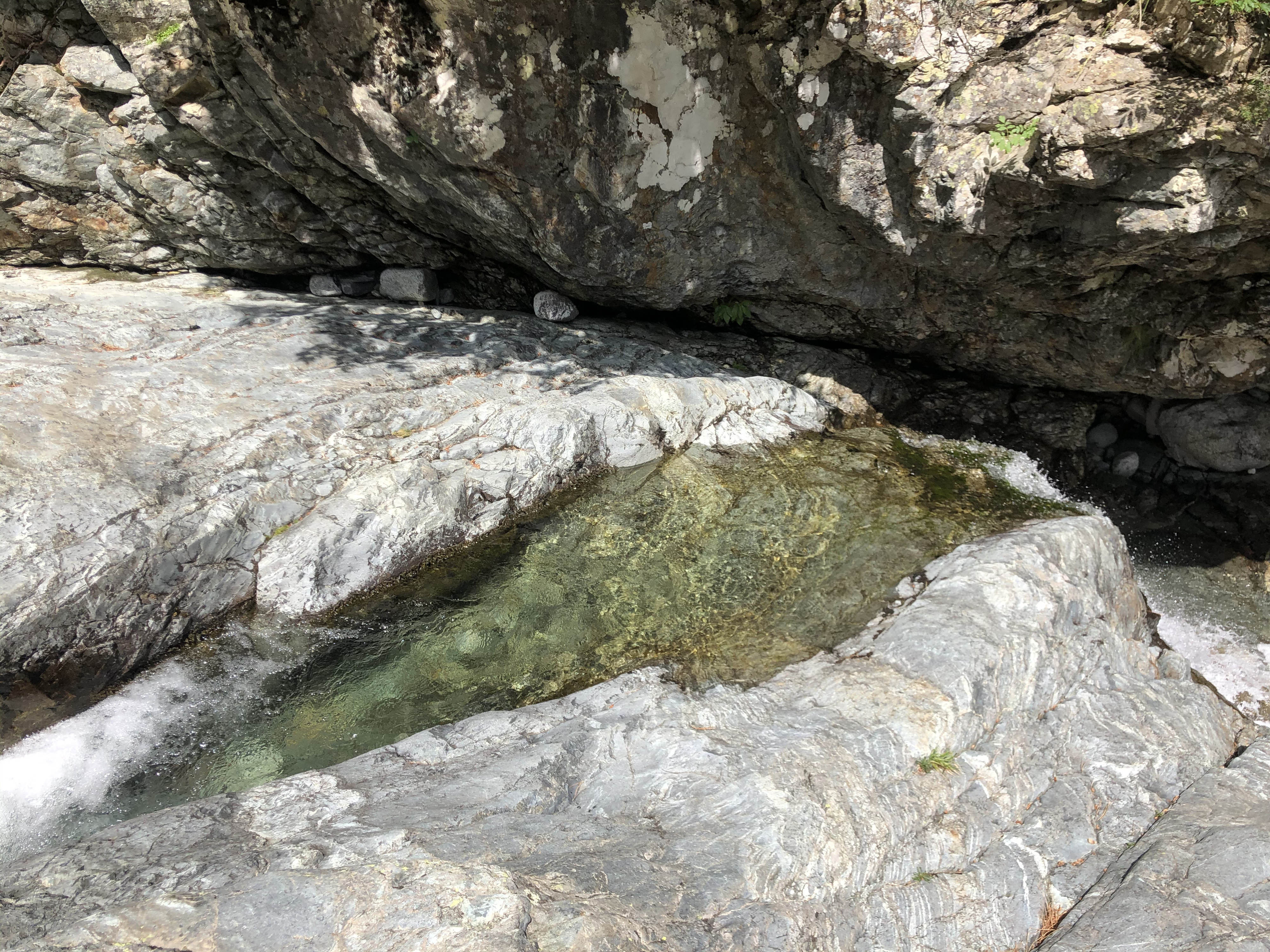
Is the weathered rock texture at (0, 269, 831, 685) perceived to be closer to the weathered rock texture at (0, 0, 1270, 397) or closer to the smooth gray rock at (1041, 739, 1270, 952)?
the weathered rock texture at (0, 0, 1270, 397)

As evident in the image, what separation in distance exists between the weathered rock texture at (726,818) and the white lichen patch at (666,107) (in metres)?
4.25

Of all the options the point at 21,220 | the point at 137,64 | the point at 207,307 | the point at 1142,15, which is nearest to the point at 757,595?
the point at 1142,15

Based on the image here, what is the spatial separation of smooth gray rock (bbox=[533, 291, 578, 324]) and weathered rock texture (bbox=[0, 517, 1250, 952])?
16.6ft

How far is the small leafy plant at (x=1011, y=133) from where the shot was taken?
5.21 m

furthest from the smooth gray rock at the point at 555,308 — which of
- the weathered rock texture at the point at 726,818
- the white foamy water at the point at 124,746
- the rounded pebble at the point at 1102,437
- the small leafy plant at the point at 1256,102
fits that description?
the rounded pebble at the point at 1102,437

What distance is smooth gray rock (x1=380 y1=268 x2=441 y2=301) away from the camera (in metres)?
8.58

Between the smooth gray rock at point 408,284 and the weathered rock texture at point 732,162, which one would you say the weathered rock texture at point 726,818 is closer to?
the weathered rock texture at point 732,162

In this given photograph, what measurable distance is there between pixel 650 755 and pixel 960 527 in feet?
11.2

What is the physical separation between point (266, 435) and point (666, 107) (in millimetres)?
4245

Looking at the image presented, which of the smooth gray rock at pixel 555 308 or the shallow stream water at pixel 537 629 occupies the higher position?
the smooth gray rock at pixel 555 308

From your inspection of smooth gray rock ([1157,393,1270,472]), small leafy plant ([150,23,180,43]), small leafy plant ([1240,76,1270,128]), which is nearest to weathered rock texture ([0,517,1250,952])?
small leafy plant ([1240,76,1270,128])

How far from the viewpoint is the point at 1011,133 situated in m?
5.33

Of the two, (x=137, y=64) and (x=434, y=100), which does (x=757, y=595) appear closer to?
A: (x=434, y=100)

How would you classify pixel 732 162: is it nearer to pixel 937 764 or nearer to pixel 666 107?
pixel 666 107
